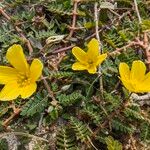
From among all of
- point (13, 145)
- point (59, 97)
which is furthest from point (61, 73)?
point (13, 145)

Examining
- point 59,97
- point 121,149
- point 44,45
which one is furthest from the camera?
point 44,45

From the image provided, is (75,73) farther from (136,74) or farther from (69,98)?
(136,74)

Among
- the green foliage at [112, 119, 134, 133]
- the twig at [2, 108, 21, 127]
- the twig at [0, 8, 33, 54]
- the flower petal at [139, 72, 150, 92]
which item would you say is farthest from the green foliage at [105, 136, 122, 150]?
the twig at [0, 8, 33, 54]

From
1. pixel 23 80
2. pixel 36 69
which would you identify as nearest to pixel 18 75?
pixel 23 80

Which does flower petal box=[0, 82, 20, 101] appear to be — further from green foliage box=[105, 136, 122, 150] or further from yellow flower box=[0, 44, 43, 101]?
green foliage box=[105, 136, 122, 150]

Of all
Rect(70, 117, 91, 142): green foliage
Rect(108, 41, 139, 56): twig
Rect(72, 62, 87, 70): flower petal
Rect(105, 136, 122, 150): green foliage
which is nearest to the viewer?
Rect(105, 136, 122, 150): green foliage

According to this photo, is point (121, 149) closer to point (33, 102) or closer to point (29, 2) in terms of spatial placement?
point (33, 102)

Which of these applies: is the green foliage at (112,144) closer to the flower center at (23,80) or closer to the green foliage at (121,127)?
the green foliage at (121,127)
